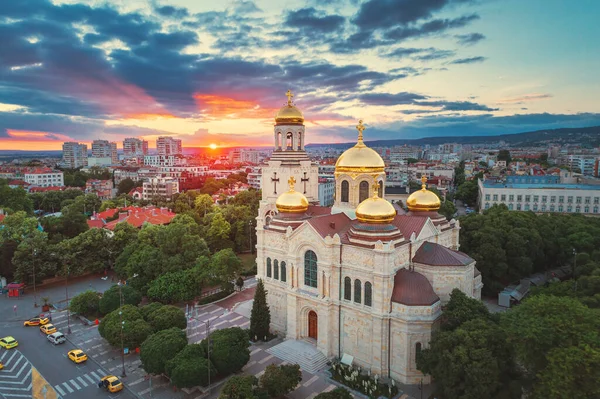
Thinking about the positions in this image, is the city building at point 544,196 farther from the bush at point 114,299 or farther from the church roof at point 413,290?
the bush at point 114,299

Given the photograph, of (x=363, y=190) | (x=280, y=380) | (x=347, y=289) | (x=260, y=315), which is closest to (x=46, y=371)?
(x=260, y=315)

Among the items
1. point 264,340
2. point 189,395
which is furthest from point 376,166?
point 189,395

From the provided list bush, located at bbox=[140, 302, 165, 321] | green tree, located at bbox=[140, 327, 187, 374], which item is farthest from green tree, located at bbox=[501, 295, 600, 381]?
bush, located at bbox=[140, 302, 165, 321]

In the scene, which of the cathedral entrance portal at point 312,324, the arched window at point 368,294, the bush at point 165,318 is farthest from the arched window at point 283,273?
the bush at point 165,318

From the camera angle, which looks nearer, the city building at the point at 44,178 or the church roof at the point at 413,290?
the church roof at the point at 413,290

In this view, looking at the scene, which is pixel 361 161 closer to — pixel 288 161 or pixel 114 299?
pixel 288 161

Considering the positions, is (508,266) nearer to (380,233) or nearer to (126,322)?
(380,233)

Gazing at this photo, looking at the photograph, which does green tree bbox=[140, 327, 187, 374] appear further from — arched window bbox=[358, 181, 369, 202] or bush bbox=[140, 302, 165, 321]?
arched window bbox=[358, 181, 369, 202]
